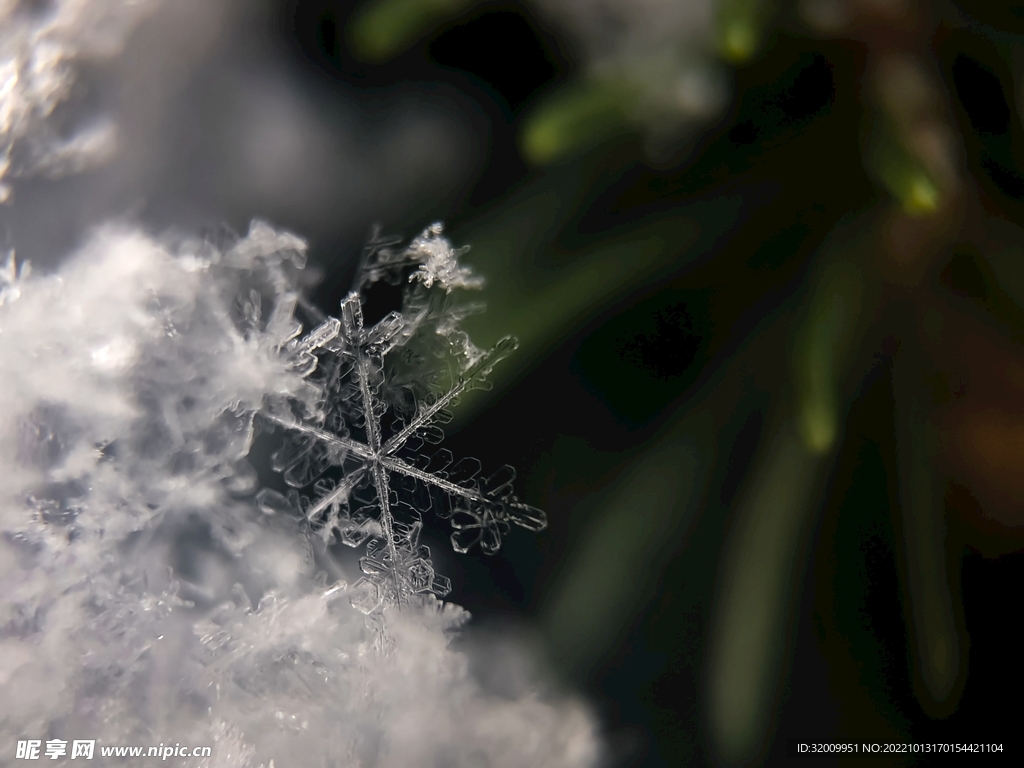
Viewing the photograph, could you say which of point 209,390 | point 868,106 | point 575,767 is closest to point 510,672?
point 575,767
